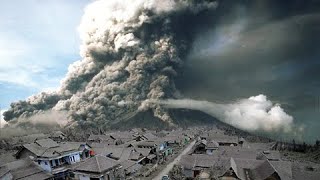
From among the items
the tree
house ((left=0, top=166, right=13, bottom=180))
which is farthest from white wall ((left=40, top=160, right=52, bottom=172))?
the tree

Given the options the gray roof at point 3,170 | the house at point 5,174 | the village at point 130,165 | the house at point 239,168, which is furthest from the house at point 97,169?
the house at point 239,168

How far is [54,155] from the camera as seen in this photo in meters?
58.3

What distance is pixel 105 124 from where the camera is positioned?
544ft

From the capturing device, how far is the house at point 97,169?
2045 inches

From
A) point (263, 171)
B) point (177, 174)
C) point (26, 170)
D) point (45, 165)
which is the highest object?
point (263, 171)

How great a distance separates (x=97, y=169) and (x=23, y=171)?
12997 mm

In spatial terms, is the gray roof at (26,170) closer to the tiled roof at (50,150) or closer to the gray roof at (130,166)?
the tiled roof at (50,150)

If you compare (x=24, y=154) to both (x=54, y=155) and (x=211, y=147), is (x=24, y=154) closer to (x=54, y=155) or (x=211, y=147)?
(x=54, y=155)

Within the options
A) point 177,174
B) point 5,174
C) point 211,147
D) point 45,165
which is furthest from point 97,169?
point 211,147

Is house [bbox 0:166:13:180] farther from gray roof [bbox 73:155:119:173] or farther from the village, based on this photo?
gray roof [bbox 73:155:119:173]

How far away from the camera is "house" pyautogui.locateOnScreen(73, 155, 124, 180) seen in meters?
52.0

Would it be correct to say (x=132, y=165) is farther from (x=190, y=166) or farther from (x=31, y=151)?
(x=31, y=151)

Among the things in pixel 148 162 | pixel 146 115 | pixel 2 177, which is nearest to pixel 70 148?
pixel 2 177

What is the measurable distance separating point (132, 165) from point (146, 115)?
122712 millimetres
